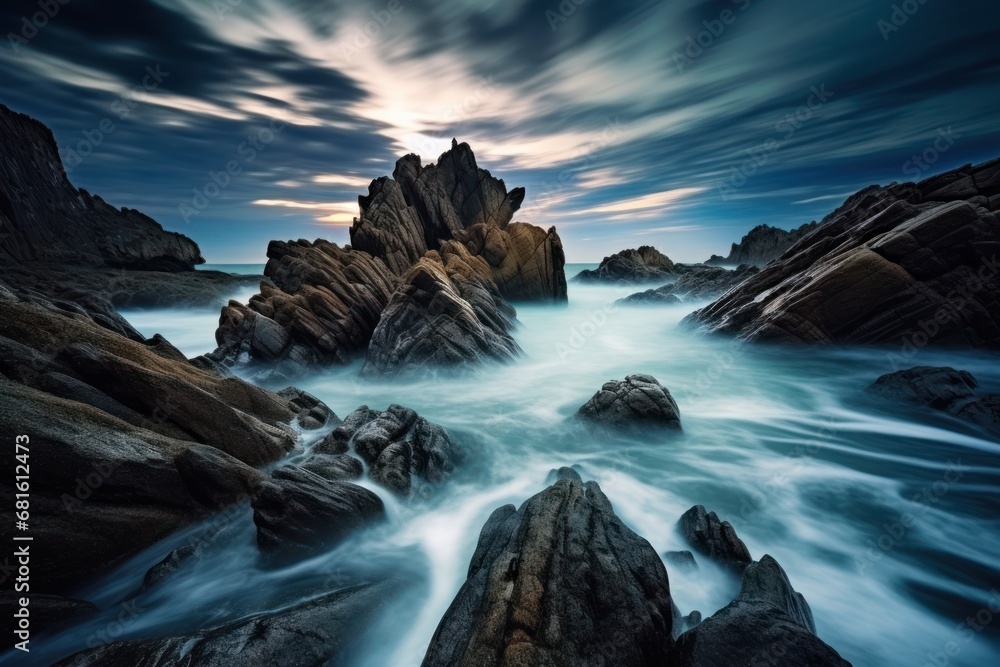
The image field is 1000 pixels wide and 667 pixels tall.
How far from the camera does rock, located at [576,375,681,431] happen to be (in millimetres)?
11758

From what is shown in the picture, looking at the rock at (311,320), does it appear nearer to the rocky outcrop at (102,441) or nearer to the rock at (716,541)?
the rocky outcrop at (102,441)

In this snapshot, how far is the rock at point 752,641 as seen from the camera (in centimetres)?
343

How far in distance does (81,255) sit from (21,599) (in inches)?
2732

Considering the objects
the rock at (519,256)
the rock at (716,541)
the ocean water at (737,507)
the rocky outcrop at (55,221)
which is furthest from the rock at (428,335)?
the rocky outcrop at (55,221)

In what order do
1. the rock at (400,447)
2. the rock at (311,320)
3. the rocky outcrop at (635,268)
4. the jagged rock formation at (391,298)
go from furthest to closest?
the rocky outcrop at (635,268), the rock at (311,320), the jagged rock formation at (391,298), the rock at (400,447)

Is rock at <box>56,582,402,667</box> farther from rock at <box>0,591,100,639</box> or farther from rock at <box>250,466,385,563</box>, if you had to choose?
rock at <box>0,591,100,639</box>

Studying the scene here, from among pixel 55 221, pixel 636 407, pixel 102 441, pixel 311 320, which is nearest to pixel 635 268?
pixel 311 320

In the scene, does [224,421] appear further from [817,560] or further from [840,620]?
[817,560]

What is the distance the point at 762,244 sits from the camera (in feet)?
290

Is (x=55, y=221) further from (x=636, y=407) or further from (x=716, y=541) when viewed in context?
(x=716, y=541)

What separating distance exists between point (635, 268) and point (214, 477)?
78.3 meters

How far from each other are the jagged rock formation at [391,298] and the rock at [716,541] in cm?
1278

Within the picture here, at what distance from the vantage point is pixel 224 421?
320 inches

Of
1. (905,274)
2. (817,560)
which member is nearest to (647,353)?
(905,274)
